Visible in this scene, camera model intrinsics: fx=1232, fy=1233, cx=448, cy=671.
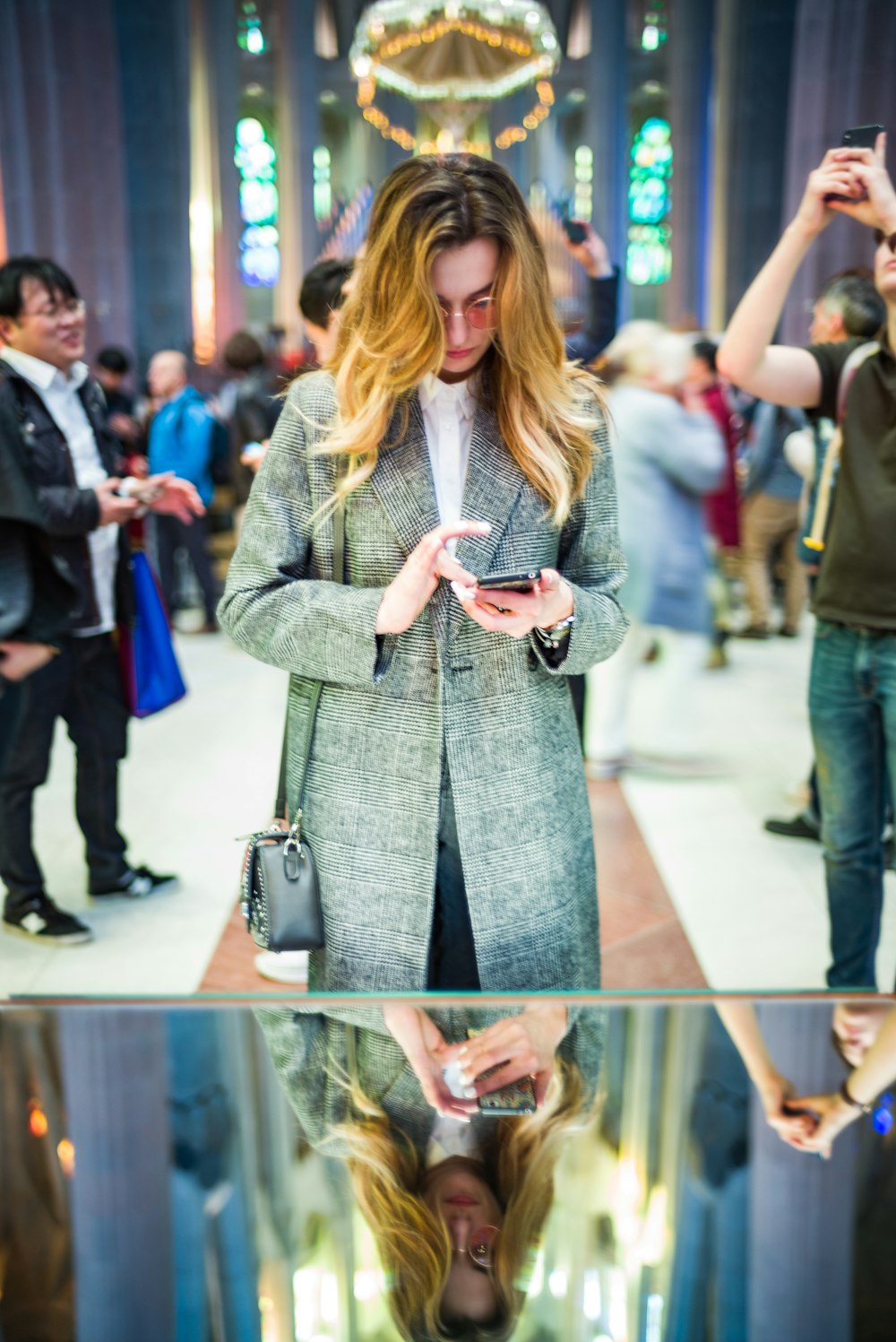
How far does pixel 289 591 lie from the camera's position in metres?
1.59

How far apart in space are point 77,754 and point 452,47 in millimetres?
13352

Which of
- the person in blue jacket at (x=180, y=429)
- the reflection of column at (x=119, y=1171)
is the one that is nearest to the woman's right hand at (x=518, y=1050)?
the reflection of column at (x=119, y=1171)

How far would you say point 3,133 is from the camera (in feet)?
30.8

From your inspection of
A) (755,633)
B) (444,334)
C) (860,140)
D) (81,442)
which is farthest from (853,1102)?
(755,633)

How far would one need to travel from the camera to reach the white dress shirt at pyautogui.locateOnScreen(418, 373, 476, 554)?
165 cm

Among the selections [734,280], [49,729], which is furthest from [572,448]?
[734,280]

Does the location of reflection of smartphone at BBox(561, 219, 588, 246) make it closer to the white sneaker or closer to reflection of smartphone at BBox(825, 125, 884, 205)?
reflection of smartphone at BBox(825, 125, 884, 205)

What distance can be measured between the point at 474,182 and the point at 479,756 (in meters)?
0.71

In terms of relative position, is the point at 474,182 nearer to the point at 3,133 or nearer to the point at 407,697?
the point at 407,697

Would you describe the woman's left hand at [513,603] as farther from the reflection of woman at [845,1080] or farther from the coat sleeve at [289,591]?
the reflection of woman at [845,1080]

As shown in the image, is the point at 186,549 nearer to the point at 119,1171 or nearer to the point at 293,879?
the point at 293,879

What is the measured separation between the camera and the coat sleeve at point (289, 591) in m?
1.55

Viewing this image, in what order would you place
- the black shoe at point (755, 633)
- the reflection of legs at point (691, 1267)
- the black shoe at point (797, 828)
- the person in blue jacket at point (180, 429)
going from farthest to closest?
the black shoe at point (755, 633), the person in blue jacket at point (180, 429), the black shoe at point (797, 828), the reflection of legs at point (691, 1267)

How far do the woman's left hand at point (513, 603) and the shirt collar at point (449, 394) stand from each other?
327mm
